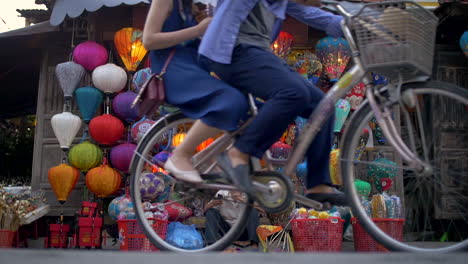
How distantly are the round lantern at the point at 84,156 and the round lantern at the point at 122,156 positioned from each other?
0.22 m

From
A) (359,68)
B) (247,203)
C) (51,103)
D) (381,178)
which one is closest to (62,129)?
(51,103)

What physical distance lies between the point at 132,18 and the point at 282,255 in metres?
5.71

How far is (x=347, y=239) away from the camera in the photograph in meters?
6.30

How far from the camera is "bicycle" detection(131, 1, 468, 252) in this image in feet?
7.14

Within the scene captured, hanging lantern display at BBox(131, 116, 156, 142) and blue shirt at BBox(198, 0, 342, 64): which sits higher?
blue shirt at BBox(198, 0, 342, 64)

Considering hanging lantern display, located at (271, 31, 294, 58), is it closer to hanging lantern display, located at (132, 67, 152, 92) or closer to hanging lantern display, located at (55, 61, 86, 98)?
hanging lantern display, located at (132, 67, 152, 92)

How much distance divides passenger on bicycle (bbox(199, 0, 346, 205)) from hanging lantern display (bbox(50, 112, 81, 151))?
14.0ft

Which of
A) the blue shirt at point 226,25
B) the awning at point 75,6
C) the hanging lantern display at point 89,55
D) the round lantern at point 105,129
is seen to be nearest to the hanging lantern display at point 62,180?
the round lantern at point 105,129

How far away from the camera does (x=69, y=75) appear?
6.45 metres

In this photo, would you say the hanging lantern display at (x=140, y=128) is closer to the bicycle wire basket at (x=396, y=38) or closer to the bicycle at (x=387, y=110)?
the bicycle at (x=387, y=110)

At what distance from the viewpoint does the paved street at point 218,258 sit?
162 centimetres

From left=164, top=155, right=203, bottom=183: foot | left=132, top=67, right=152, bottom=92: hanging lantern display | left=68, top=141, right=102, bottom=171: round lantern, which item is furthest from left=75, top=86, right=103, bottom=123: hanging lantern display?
left=164, top=155, right=203, bottom=183: foot

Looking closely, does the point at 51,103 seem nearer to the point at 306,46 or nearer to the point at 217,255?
the point at 306,46

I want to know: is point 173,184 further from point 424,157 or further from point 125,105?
point 125,105
